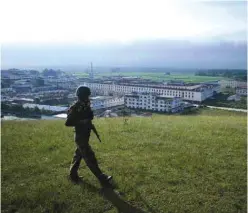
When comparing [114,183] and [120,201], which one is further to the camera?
[114,183]

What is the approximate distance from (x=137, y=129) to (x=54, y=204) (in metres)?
6.12

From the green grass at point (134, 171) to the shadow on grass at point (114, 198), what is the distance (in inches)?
0.7

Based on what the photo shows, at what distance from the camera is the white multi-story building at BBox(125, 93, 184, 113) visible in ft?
124

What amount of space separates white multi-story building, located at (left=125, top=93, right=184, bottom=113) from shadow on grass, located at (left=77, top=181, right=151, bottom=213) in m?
31.5

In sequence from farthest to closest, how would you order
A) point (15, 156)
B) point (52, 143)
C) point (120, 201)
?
point (52, 143), point (15, 156), point (120, 201)

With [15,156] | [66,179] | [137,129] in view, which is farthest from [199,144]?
[15,156]

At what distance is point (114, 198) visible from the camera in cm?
590

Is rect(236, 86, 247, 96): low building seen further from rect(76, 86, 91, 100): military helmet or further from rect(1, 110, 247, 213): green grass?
rect(76, 86, 91, 100): military helmet

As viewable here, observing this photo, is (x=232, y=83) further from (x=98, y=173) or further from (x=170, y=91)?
(x=98, y=173)

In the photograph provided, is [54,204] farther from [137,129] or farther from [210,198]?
[137,129]

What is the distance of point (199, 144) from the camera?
31.3 ft

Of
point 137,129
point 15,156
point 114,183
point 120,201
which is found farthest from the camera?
point 137,129

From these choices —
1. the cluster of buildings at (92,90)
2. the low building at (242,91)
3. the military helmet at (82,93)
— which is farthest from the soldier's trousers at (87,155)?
the low building at (242,91)

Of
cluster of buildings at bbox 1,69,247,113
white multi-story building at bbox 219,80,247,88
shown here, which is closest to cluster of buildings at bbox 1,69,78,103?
cluster of buildings at bbox 1,69,247,113
